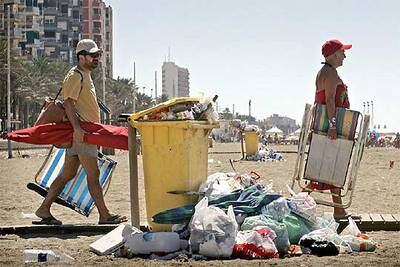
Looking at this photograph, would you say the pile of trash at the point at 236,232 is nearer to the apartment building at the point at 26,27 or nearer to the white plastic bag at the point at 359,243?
the white plastic bag at the point at 359,243

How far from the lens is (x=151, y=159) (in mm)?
6969

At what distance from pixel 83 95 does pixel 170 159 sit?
1586 mm

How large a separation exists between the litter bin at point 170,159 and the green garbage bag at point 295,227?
0.81m

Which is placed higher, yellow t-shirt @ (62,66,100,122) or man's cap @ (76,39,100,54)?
man's cap @ (76,39,100,54)

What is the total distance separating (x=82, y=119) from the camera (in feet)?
26.2

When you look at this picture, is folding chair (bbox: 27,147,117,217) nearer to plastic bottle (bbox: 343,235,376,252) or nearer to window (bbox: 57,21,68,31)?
plastic bottle (bbox: 343,235,376,252)

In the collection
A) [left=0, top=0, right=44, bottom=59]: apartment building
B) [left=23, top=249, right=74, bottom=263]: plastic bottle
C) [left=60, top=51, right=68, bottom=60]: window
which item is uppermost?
[left=0, top=0, right=44, bottom=59]: apartment building

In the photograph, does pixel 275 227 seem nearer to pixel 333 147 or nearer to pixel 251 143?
pixel 333 147

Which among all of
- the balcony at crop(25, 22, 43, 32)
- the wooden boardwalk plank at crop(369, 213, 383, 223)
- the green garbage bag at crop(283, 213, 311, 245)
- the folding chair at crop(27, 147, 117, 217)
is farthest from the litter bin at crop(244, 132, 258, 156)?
the balcony at crop(25, 22, 43, 32)

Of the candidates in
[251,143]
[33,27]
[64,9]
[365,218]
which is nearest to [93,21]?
[64,9]

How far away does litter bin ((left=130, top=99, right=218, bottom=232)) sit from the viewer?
6.86 m

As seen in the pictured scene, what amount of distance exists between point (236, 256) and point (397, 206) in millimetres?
4691

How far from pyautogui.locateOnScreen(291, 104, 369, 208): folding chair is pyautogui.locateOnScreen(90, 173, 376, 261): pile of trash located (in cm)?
110

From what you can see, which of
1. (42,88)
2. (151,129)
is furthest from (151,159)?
(42,88)
